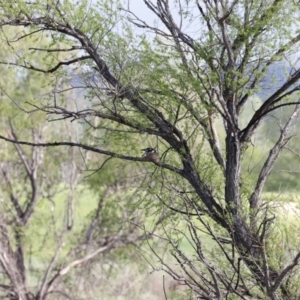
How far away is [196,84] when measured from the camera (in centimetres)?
215

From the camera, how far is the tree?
2150 millimetres

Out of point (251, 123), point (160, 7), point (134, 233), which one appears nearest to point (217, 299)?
point (251, 123)

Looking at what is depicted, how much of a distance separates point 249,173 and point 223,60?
582mm

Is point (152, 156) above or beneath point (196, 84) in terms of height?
beneath

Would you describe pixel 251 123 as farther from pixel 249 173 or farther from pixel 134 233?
pixel 134 233

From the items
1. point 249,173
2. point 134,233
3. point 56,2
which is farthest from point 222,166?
point 134,233

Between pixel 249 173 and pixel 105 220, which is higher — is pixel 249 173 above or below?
below

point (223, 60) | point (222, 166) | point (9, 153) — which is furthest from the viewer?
point (9, 153)

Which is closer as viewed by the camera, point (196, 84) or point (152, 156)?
point (196, 84)

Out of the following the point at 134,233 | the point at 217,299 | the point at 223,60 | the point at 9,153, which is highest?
the point at 9,153

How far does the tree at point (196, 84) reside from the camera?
2150 millimetres

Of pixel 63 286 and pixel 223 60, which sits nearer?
pixel 223 60

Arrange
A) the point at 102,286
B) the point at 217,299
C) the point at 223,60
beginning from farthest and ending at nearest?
the point at 102,286
the point at 223,60
the point at 217,299

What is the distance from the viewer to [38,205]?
704cm
